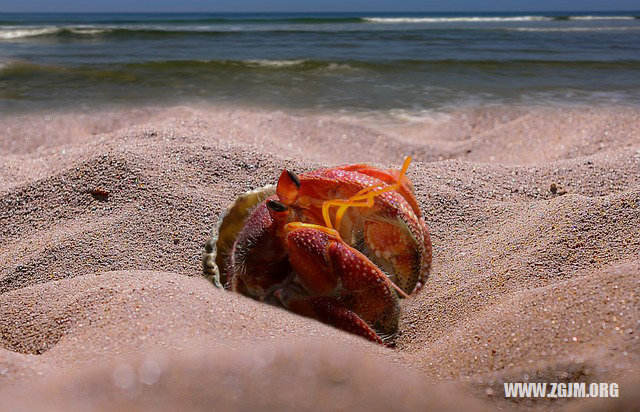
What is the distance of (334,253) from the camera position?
1.89m

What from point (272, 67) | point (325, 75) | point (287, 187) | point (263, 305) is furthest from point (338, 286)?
point (272, 67)

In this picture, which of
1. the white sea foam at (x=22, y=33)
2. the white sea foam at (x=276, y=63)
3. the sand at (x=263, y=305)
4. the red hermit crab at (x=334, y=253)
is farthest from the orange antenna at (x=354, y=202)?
the white sea foam at (x=22, y=33)

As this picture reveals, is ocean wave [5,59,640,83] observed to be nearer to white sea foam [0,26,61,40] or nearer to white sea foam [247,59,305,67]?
white sea foam [247,59,305,67]

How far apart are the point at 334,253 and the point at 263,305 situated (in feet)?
1.19

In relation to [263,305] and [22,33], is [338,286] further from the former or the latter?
[22,33]

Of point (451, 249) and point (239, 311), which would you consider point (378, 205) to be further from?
point (451, 249)

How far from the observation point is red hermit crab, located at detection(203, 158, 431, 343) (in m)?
1.92

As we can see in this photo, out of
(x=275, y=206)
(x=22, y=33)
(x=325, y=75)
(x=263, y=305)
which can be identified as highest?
(x=22, y=33)

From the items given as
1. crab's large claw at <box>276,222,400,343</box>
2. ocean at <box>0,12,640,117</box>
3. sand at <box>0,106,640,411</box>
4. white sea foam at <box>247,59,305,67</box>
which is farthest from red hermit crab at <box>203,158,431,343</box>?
white sea foam at <box>247,59,305,67</box>

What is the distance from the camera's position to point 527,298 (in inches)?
78.1

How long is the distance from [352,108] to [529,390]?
17.3 ft

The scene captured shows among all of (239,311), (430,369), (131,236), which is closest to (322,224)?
(239,311)

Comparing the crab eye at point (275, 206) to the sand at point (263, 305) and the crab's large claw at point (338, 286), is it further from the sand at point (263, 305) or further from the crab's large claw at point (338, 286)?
the sand at point (263, 305)

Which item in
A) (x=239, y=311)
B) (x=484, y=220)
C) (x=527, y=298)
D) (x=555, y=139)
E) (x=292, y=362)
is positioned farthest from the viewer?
(x=555, y=139)
